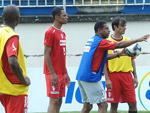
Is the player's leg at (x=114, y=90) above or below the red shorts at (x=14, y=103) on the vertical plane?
below

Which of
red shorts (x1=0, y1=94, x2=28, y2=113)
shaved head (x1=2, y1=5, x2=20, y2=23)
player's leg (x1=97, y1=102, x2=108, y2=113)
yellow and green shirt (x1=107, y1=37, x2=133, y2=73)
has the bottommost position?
player's leg (x1=97, y1=102, x2=108, y2=113)

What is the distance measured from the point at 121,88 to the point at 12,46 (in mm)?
3928

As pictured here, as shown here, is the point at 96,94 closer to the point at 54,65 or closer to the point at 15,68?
the point at 54,65

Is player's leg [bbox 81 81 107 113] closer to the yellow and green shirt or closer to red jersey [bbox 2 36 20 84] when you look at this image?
the yellow and green shirt

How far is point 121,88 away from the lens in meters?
8.67

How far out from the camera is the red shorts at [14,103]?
5.33 metres

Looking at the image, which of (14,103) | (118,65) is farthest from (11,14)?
(118,65)

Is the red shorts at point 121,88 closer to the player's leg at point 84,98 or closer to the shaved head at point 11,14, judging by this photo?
the player's leg at point 84,98

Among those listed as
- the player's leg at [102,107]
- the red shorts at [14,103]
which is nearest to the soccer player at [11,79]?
the red shorts at [14,103]

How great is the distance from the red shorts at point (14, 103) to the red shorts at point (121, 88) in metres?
3.45

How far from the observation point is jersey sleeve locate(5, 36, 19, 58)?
5098mm

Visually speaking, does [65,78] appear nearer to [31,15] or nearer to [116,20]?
[116,20]

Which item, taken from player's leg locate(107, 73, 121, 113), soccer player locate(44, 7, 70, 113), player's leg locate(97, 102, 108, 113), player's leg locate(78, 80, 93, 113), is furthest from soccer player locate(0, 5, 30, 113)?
player's leg locate(107, 73, 121, 113)

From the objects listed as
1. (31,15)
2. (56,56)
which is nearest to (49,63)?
(56,56)
